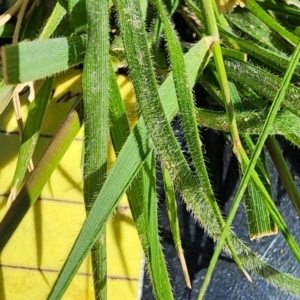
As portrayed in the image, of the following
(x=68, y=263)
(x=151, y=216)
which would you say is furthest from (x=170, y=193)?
(x=68, y=263)

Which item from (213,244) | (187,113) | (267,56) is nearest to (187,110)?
(187,113)

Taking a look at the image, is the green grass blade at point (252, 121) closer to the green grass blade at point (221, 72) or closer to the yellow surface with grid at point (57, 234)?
the green grass blade at point (221, 72)

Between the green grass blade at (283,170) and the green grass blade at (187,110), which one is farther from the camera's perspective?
the green grass blade at (283,170)

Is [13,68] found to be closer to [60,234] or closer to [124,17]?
[124,17]

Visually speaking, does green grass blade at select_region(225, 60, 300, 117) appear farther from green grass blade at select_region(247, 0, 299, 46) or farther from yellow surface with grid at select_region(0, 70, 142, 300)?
yellow surface with grid at select_region(0, 70, 142, 300)

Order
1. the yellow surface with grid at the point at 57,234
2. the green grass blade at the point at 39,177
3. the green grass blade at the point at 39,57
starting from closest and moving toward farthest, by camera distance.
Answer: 1. the green grass blade at the point at 39,57
2. the green grass blade at the point at 39,177
3. the yellow surface with grid at the point at 57,234

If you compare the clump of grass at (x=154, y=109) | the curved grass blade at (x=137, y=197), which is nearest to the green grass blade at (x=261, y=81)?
the clump of grass at (x=154, y=109)

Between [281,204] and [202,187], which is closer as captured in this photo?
[202,187]
